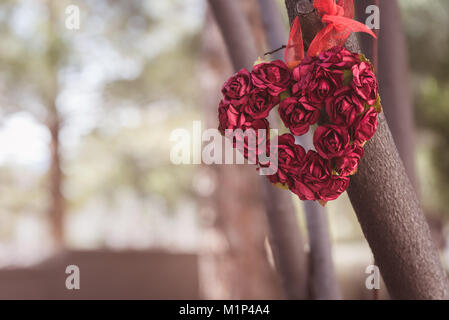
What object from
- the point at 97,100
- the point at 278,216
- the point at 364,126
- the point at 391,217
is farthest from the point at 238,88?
the point at 97,100

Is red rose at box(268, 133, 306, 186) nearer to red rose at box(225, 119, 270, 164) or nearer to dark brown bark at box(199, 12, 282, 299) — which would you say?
red rose at box(225, 119, 270, 164)

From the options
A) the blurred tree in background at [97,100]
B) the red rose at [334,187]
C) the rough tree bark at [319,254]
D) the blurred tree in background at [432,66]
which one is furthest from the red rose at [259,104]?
the blurred tree in background at [97,100]

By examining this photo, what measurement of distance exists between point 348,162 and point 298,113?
0.15 meters

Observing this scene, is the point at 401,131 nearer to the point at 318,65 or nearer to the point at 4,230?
the point at 318,65

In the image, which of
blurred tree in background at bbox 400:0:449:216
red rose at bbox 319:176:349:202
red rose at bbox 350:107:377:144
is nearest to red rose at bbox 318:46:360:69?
red rose at bbox 350:107:377:144

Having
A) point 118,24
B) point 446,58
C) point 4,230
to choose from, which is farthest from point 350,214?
point 4,230

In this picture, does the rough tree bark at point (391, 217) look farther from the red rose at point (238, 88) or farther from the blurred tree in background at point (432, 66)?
the blurred tree in background at point (432, 66)

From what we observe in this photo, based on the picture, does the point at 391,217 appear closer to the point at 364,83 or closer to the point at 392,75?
the point at 364,83

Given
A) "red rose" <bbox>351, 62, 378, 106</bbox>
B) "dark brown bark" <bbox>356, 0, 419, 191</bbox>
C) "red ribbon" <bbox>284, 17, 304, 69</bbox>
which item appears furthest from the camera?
"dark brown bark" <bbox>356, 0, 419, 191</bbox>

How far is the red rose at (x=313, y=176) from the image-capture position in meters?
1.00

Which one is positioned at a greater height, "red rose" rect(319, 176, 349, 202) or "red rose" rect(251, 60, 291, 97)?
"red rose" rect(251, 60, 291, 97)

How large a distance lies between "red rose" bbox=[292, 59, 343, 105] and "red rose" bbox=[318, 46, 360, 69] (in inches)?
0.5

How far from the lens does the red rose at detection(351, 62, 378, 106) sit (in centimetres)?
96

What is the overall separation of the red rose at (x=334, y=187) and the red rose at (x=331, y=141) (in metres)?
0.06
